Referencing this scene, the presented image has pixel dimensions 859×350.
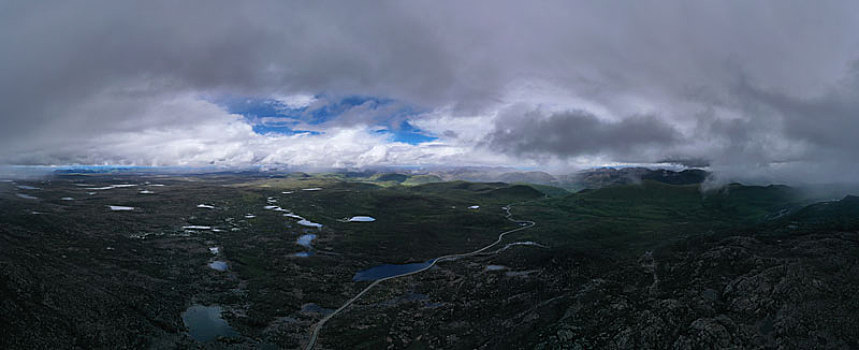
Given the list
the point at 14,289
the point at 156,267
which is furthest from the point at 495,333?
the point at 156,267

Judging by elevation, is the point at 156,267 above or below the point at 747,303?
below

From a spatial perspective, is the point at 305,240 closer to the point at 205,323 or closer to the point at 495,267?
the point at 205,323

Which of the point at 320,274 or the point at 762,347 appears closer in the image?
the point at 762,347

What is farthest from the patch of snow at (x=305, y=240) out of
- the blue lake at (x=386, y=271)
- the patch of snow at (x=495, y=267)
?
the patch of snow at (x=495, y=267)

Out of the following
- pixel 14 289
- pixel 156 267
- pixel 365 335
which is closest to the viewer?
pixel 14 289

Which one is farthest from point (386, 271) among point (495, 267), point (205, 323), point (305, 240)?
point (305, 240)

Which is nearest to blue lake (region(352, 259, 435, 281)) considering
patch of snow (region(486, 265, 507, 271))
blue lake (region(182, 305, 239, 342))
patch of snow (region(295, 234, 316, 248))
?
patch of snow (region(486, 265, 507, 271))

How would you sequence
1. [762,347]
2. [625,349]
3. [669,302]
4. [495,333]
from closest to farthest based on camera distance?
[762,347] < [625,349] < [669,302] < [495,333]

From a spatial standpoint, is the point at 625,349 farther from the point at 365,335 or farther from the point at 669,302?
the point at 365,335
